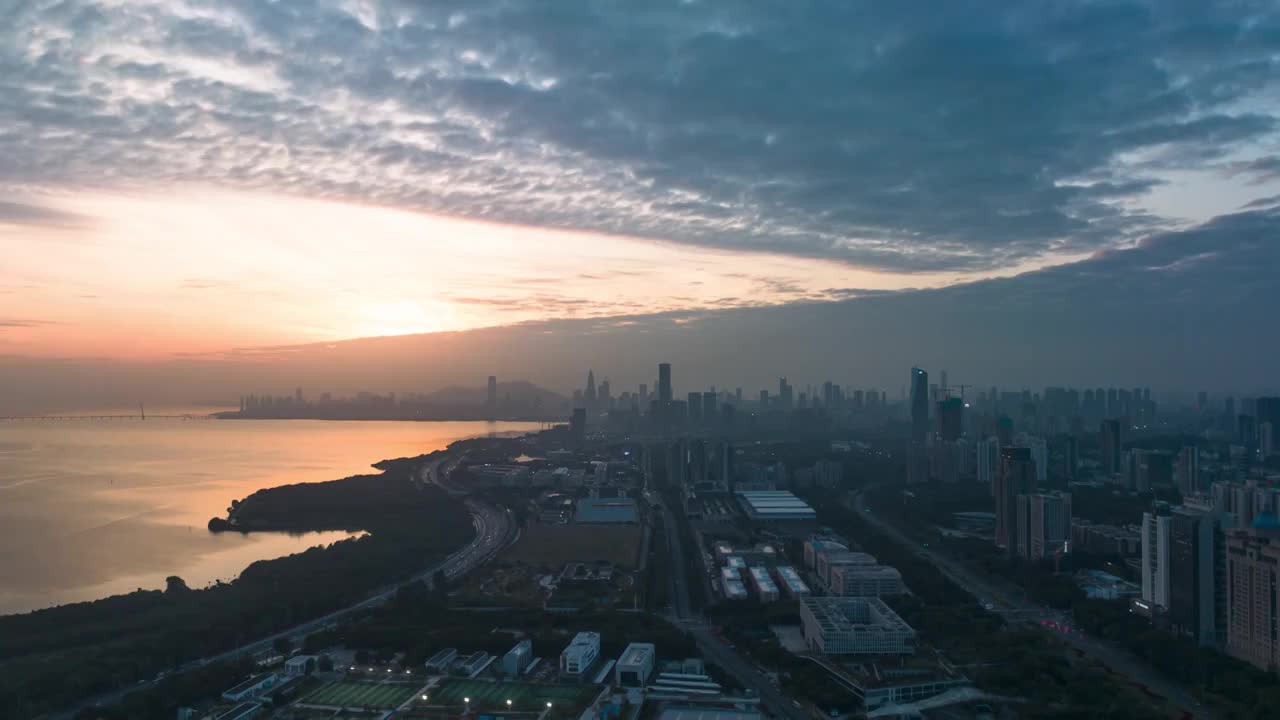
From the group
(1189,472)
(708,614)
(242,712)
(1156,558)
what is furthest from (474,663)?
(1189,472)

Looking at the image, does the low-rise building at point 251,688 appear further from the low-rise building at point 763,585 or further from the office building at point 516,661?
the low-rise building at point 763,585

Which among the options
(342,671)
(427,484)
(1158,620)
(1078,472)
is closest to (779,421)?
(1078,472)

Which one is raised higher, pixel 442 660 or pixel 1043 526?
pixel 1043 526

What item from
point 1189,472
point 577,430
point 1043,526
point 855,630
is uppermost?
point 577,430

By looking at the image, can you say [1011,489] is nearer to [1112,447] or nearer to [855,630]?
[855,630]

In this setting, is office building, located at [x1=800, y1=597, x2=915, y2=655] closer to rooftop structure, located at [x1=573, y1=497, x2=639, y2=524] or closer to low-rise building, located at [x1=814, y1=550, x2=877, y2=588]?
low-rise building, located at [x1=814, y1=550, x2=877, y2=588]

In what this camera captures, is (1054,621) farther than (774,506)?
No
